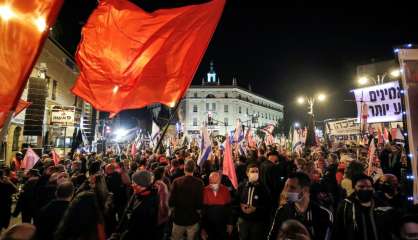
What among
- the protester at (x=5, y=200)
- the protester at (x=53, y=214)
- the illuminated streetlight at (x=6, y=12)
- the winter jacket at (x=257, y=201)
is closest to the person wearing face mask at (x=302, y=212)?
the winter jacket at (x=257, y=201)

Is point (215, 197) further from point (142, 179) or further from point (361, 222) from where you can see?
point (361, 222)

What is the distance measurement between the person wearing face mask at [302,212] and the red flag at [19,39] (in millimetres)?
3523

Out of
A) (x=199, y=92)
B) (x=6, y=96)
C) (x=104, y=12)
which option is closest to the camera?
(x=6, y=96)

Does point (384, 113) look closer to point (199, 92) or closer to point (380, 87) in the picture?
point (380, 87)

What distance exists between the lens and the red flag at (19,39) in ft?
10.5

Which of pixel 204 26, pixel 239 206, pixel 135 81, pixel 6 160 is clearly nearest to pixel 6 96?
pixel 135 81

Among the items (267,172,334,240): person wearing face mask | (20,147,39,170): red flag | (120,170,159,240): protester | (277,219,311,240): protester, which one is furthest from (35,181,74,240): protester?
(20,147,39,170): red flag

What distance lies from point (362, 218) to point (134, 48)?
16.6ft

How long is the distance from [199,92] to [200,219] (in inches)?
4119

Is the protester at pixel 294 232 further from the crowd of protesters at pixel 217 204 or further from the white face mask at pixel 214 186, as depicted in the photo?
the white face mask at pixel 214 186

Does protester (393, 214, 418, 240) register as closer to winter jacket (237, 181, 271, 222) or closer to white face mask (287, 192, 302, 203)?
white face mask (287, 192, 302, 203)

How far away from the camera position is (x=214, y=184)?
653cm

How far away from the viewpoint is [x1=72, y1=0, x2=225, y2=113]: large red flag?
242 inches

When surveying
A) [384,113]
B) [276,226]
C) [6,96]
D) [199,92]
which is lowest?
[276,226]
